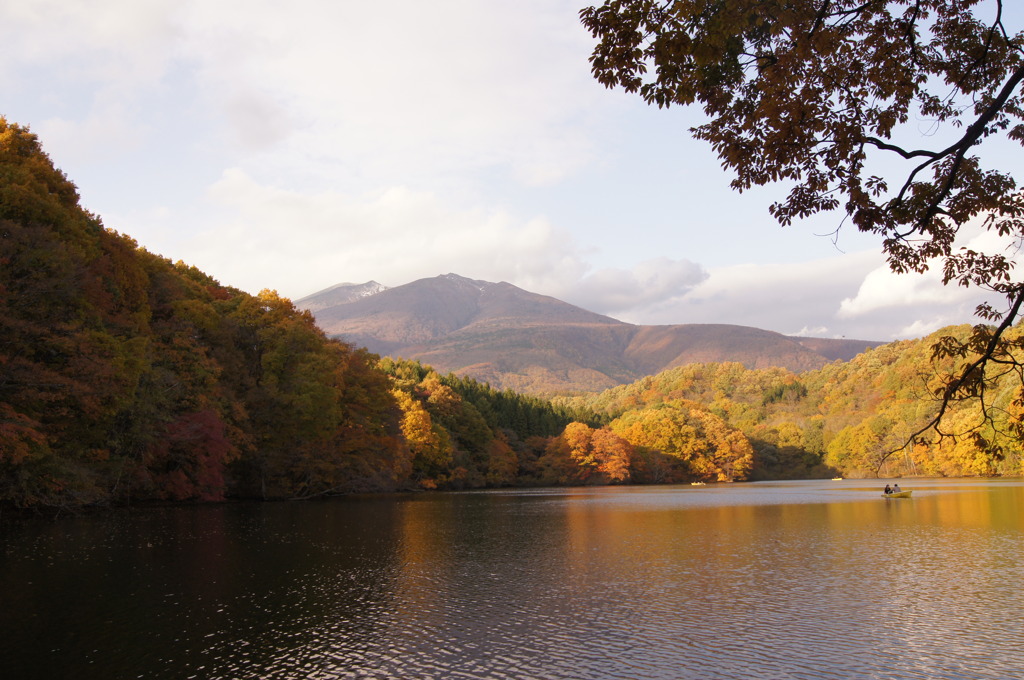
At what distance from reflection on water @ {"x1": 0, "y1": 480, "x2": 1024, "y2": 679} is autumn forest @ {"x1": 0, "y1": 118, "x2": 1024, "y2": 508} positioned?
431 centimetres

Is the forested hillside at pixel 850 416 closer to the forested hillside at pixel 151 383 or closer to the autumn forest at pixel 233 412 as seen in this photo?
the autumn forest at pixel 233 412

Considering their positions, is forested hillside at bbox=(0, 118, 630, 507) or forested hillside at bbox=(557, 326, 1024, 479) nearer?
forested hillside at bbox=(0, 118, 630, 507)

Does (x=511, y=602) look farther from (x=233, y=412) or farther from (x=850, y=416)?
(x=850, y=416)

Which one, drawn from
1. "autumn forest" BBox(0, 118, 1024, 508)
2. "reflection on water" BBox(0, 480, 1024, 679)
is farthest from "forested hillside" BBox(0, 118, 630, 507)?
"reflection on water" BBox(0, 480, 1024, 679)

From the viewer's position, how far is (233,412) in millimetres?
52094

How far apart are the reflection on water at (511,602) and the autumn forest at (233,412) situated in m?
4.31

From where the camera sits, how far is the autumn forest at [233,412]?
32500 mm

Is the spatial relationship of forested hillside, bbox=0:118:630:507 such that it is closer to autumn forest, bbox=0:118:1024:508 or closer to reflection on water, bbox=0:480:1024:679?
autumn forest, bbox=0:118:1024:508

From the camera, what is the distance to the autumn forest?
3250 cm

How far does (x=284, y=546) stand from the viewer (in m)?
30.3

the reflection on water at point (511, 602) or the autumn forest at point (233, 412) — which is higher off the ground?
the autumn forest at point (233, 412)

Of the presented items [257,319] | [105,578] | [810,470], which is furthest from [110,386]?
[810,470]

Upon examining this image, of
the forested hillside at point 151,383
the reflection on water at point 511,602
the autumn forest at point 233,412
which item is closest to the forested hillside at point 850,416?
the autumn forest at point 233,412

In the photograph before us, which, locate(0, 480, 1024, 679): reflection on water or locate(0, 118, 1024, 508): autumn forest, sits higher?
locate(0, 118, 1024, 508): autumn forest
